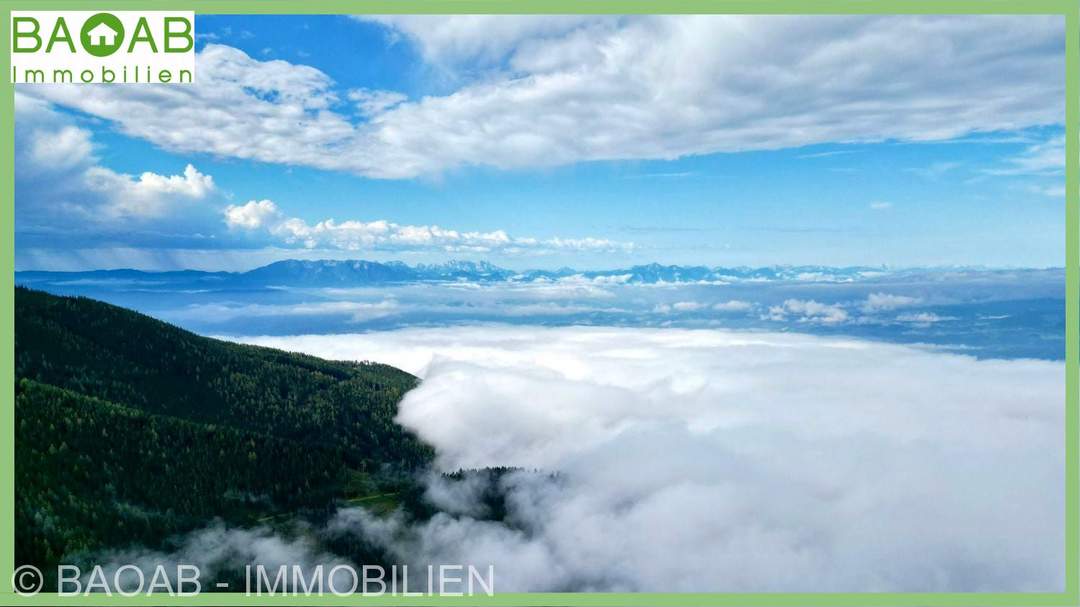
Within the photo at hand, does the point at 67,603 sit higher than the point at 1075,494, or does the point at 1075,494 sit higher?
the point at 1075,494

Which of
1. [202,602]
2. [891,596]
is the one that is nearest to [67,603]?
[202,602]

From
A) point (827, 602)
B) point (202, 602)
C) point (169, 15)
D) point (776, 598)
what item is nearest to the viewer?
point (169, 15)

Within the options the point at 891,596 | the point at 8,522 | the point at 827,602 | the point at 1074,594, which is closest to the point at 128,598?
the point at 8,522

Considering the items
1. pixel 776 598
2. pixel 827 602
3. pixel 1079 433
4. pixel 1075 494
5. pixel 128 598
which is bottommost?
pixel 128 598

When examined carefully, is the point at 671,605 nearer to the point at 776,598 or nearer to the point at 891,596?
the point at 776,598

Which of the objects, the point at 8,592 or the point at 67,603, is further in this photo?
the point at 67,603

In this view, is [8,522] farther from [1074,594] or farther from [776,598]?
[1074,594]

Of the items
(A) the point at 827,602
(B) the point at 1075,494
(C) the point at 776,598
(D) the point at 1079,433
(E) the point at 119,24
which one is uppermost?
(E) the point at 119,24

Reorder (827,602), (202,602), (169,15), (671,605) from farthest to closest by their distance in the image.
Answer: (202,602) < (671,605) < (827,602) < (169,15)

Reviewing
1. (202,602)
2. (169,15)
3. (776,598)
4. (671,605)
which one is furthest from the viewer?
(202,602)
